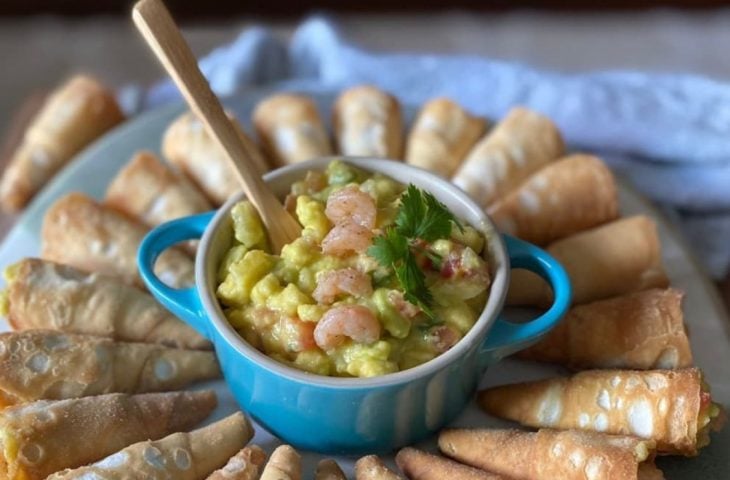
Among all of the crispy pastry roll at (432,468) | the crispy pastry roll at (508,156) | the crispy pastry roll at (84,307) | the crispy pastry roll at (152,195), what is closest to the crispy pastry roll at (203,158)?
the crispy pastry roll at (152,195)

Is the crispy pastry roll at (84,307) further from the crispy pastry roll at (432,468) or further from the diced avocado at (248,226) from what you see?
the crispy pastry roll at (432,468)

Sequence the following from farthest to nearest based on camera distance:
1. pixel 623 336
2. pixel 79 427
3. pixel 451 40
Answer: pixel 451 40 < pixel 623 336 < pixel 79 427

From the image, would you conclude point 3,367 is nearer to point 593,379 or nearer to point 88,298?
point 88,298

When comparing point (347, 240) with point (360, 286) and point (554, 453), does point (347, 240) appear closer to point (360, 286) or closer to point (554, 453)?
point (360, 286)

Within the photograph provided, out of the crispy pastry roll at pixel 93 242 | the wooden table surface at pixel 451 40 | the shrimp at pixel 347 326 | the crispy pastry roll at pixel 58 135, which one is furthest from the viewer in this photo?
the wooden table surface at pixel 451 40

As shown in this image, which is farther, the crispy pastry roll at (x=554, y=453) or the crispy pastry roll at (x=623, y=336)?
the crispy pastry roll at (x=623, y=336)

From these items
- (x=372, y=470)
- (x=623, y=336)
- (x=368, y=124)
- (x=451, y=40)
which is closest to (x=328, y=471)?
(x=372, y=470)

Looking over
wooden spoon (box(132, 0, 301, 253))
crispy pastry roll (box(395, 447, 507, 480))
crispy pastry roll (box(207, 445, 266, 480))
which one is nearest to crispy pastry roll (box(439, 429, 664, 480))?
crispy pastry roll (box(395, 447, 507, 480))

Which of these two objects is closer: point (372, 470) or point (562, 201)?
point (372, 470)
